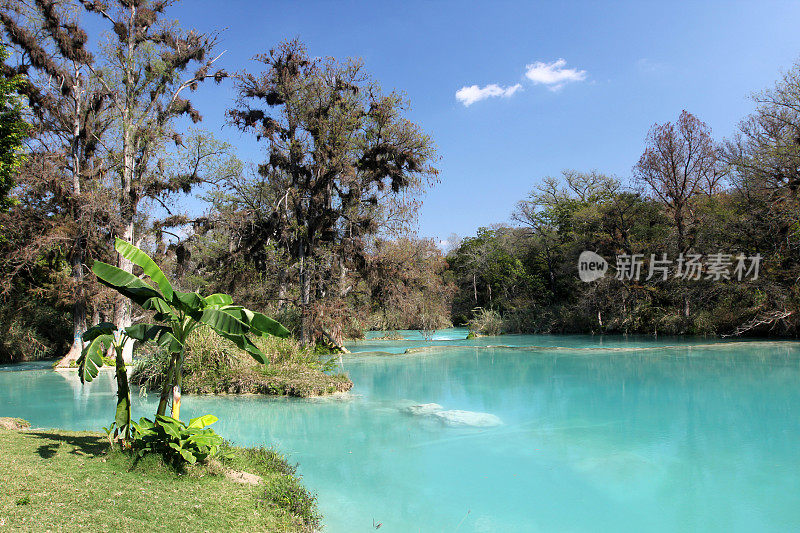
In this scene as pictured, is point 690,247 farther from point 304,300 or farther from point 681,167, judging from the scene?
point 304,300

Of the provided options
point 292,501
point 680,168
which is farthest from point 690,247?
→ point 292,501

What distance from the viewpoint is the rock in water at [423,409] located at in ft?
30.5

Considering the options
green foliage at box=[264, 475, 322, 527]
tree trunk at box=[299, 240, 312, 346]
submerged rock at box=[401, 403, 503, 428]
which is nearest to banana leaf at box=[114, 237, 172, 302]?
green foliage at box=[264, 475, 322, 527]

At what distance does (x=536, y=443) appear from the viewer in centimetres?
721

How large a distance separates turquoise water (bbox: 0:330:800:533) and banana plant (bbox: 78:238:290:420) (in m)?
1.89

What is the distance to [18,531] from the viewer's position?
2.85 m

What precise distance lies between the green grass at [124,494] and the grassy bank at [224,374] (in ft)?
18.4

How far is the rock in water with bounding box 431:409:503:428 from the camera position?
8.41 meters

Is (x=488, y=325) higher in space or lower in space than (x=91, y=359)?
lower

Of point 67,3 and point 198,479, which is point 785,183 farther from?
point 67,3

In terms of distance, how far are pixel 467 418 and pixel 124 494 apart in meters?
6.36

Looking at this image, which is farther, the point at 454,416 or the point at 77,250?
the point at 77,250

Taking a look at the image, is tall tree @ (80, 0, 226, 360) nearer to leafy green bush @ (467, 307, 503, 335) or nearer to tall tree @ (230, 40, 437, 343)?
tall tree @ (230, 40, 437, 343)

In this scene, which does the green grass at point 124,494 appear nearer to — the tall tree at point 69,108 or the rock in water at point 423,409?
the rock in water at point 423,409
